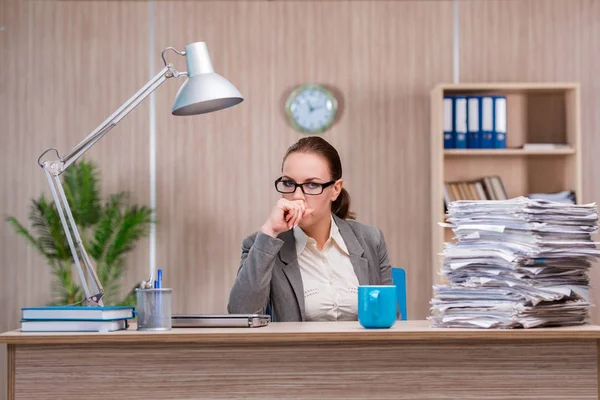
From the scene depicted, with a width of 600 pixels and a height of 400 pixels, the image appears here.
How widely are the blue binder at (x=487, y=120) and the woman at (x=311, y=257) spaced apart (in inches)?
81.3

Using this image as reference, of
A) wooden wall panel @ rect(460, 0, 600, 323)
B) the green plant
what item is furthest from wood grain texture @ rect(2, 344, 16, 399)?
wooden wall panel @ rect(460, 0, 600, 323)

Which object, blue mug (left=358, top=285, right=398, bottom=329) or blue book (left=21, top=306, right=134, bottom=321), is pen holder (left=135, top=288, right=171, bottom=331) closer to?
blue book (left=21, top=306, right=134, bottom=321)

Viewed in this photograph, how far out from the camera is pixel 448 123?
Result: 4.84 m

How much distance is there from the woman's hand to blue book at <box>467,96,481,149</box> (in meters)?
2.54

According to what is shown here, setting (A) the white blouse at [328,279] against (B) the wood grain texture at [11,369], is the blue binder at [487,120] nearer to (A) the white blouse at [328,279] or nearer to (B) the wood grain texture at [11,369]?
(A) the white blouse at [328,279]

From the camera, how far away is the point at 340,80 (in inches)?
204

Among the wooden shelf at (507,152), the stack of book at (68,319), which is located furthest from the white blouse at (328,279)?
the wooden shelf at (507,152)

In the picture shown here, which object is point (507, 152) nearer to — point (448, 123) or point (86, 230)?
point (448, 123)

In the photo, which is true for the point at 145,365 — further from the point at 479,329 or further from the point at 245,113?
the point at 245,113

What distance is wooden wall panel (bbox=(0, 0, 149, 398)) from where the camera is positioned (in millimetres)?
5156

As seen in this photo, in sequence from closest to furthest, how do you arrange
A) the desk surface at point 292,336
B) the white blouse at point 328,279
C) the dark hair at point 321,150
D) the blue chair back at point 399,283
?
the desk surface at point 292,336 < the white blouse at point 328,279 < the dark hair at point 321,150 < the blue chair back at point 399,283

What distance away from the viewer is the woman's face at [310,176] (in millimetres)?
2730

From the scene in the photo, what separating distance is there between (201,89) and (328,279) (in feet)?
2.73

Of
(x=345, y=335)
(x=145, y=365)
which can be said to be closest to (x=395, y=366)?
(x=345, y=335)
